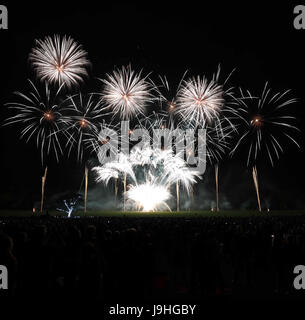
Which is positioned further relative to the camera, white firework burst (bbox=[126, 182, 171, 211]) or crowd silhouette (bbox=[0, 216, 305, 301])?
white firework burst (bbox=[126, 182, 171, 211])

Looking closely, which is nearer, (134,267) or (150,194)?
(134,267)

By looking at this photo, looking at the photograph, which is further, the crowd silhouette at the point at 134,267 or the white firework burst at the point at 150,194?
the white firework burst at the point at 150,194

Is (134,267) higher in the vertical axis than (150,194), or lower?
lower

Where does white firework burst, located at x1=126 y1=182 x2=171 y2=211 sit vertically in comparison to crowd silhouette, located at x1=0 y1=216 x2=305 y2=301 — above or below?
above

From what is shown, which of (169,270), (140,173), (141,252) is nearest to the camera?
(141,252)

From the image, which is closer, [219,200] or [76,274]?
[76,274]

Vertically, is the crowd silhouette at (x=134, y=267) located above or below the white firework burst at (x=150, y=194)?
below
